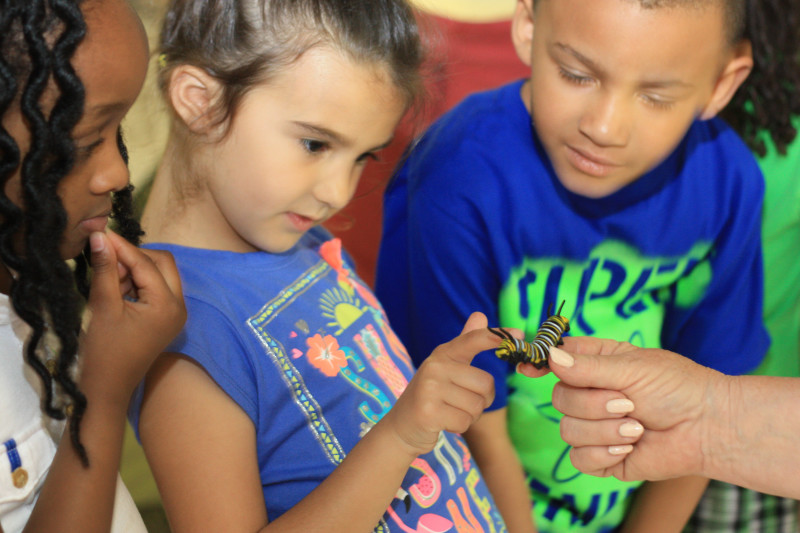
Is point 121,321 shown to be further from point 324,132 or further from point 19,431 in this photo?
point 324,132

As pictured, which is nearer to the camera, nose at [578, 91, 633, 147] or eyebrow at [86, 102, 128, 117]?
eyebrow at [86, 102, 128, 117]

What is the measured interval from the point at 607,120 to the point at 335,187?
364mm

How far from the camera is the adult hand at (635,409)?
36.0 inches

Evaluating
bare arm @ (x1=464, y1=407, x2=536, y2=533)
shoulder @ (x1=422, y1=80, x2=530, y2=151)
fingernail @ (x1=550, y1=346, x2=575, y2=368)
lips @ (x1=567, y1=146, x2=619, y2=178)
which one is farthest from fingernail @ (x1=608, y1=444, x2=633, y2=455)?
shoulder @ (x1=422, y1=80, x2=530, y2=151)

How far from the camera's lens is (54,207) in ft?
2.33

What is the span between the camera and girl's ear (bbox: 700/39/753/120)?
1.15 metres

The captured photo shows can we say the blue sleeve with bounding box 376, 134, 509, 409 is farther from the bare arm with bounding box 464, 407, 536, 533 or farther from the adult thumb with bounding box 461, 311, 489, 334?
the adult thumb with bounding box 461, 311, 489, 334

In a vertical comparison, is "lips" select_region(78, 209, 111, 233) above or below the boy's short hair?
below

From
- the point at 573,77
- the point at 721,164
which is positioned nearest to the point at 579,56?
the point at 573,77

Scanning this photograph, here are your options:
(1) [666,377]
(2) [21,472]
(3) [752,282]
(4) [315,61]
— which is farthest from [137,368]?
(3) [752,282]

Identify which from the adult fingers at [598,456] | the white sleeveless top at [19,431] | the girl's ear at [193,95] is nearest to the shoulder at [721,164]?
the adult fingers at [598,456]

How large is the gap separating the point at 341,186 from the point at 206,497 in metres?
0.39

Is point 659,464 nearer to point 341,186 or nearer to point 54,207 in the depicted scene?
point 341,186

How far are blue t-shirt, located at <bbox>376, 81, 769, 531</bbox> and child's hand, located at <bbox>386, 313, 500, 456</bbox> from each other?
11.6 inches
